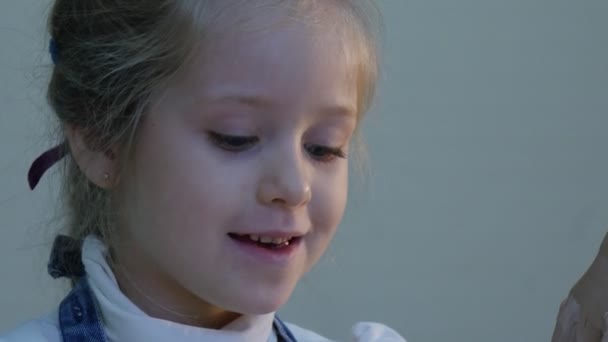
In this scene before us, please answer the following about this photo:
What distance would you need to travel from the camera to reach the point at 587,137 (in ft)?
9.37

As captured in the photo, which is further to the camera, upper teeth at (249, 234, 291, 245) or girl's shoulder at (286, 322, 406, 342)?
girl's shoulder at (286, 322, 406, 342)

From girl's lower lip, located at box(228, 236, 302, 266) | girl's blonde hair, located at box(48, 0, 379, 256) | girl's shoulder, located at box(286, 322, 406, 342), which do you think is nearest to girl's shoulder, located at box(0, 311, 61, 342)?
girl's blonde hair, located at box(48, 0, 379, 256)

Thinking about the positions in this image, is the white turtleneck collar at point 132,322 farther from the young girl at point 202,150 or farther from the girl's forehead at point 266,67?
the girl's forehead at point 266,67

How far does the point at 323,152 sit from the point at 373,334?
0.41 meters

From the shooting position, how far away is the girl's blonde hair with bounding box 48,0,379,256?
4.45ft

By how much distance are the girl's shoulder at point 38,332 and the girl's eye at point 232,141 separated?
0.32 meters

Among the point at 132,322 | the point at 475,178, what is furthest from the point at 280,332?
the point at 475,178

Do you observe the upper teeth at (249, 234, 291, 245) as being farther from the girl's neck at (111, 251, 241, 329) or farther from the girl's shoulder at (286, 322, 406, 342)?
the girl's shoulder at (286, 322, 406, 342)

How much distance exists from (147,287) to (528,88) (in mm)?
1610

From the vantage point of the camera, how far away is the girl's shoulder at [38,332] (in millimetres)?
1395

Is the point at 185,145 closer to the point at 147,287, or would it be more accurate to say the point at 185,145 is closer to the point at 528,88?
the point at 147,287

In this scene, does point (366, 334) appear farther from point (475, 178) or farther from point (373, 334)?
point (475, 178)

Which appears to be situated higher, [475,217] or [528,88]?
[528,88]

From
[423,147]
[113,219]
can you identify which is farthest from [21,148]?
[113,219]
